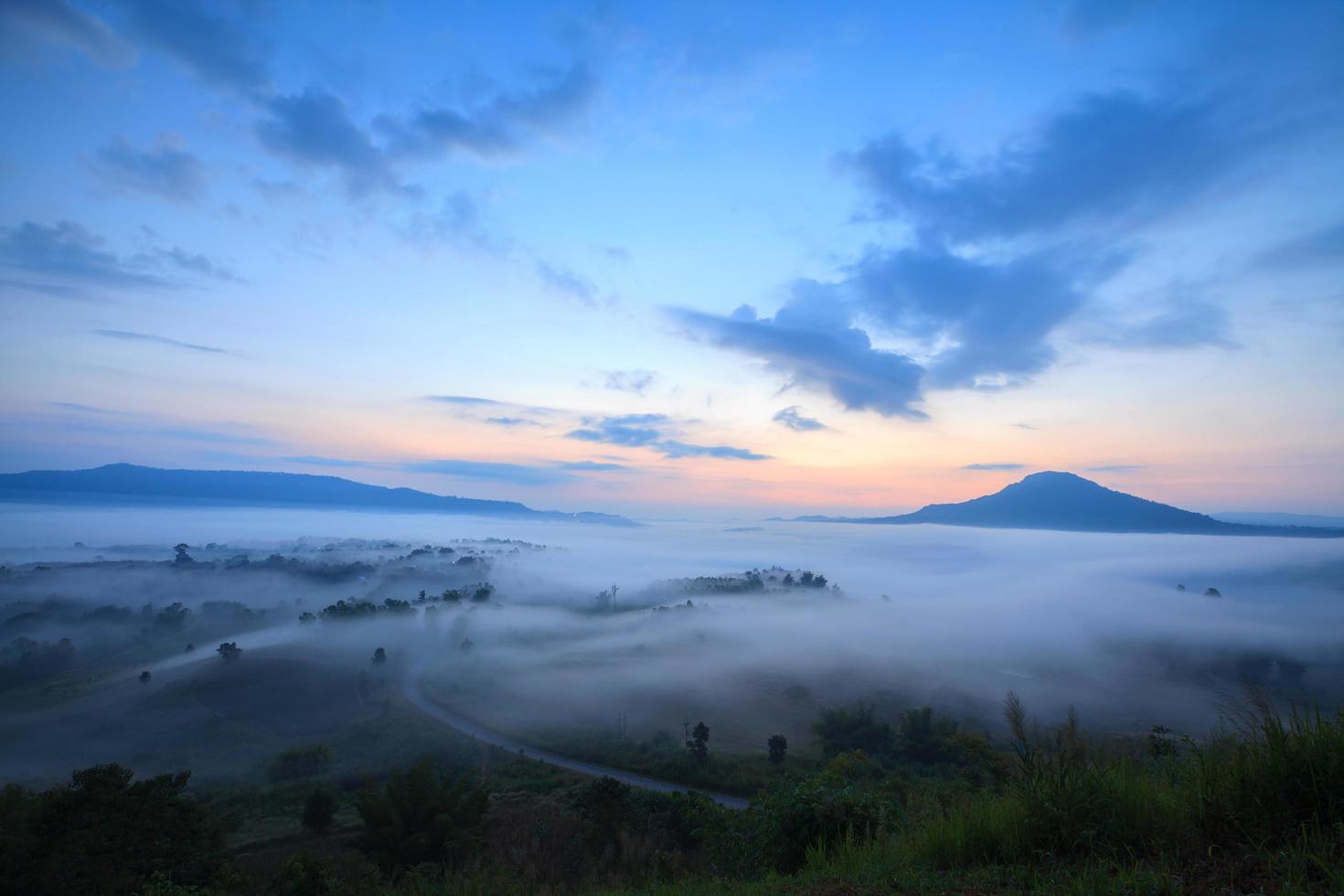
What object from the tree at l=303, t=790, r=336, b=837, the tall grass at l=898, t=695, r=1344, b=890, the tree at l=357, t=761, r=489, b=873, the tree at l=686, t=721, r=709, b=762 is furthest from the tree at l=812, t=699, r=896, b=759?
the tall grass at l=898, t=695, r=1344, b=890

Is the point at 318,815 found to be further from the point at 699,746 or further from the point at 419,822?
the point at 699,746

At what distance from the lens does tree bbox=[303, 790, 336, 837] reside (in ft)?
84.7

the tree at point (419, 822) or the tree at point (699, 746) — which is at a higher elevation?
the tree at point (419, 822)

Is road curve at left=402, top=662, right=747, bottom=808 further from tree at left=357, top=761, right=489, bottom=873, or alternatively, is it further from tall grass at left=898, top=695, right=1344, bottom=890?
tall grass at left=898, top=695, right=1344, bottom=890

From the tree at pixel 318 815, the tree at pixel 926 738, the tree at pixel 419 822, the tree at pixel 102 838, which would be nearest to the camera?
A: the tree at pixel 102 838

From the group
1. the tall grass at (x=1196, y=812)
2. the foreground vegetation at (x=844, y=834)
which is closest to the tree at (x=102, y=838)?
the foreground vegetation at (x=844, y=834)

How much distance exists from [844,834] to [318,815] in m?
27.1

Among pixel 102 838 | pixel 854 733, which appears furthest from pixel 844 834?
pixel 854 733

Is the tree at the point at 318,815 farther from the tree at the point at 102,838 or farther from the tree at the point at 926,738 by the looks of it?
the tree at the point at 926,738

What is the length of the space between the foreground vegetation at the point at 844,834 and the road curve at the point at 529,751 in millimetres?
7282

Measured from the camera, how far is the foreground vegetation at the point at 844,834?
14.8 ft

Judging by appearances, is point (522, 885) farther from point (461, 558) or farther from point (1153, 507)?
point (1153, 507)

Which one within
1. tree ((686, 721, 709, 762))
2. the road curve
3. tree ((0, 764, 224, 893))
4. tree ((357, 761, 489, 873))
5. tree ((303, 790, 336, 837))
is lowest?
the road curve

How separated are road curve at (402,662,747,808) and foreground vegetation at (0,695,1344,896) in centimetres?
728
